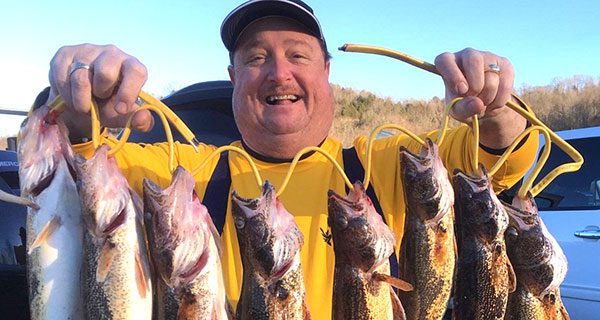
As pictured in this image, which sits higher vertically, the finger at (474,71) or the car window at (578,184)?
the finger at (474,71)

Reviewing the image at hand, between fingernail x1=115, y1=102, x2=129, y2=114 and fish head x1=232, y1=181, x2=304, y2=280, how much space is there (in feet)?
1.93

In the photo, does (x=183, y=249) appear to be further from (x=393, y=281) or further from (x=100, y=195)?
(x=393, y=281)

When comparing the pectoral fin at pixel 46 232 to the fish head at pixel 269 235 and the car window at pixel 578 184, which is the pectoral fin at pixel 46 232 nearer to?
the fish head at pixel 269 235

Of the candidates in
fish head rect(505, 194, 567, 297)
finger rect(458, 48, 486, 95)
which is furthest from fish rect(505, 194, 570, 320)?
finger rect(458, 48, 486, 95)

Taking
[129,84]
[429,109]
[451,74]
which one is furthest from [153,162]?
[429,109]

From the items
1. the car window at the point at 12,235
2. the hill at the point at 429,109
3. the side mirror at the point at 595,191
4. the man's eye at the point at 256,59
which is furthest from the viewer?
the hill at the point at 429,109

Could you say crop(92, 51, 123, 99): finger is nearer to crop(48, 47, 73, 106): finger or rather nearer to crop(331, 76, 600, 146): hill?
crop(48, 47, 73, 106): finger

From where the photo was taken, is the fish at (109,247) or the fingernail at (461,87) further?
the fingernail at (461,87)

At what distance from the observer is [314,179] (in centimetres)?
292

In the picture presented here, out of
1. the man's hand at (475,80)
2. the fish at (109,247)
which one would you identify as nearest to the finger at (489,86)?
the man's hand at (475,80)

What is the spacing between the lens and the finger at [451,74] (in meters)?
2.26

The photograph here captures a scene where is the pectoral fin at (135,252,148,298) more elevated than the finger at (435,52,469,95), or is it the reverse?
the finger at (435,52,469,95)

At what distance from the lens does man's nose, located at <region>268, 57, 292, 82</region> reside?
2898mm

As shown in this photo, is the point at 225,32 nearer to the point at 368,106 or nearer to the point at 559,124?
the point at 559,124
